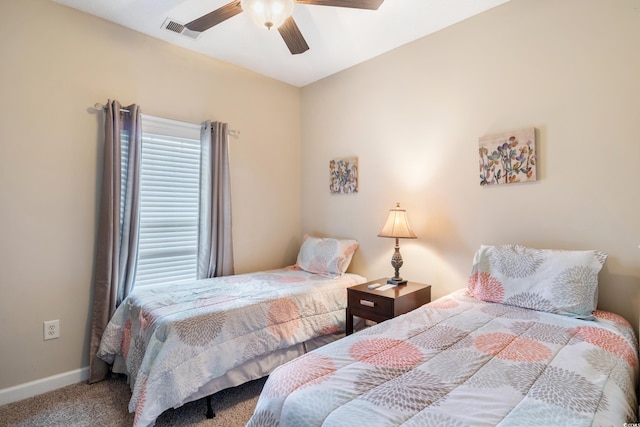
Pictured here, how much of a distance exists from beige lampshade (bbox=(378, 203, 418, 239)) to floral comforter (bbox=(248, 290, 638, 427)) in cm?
97

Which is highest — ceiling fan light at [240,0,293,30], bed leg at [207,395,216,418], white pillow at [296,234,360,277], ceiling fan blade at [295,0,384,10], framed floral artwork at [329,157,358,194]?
ceiling fan blade at [295,0,384,10]

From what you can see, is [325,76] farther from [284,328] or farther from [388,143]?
[284,328]

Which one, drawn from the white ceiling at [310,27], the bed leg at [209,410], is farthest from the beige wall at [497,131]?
the bed leg at [209,410]

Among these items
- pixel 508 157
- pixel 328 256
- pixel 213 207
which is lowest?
pixel 328 256

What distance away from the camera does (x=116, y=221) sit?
2396 mm

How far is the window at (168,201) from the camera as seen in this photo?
8.77ft

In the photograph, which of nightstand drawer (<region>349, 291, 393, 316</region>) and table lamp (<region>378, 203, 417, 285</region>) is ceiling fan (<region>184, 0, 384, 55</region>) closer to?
table lamp (<region>378, 203, 417, 285</region>)

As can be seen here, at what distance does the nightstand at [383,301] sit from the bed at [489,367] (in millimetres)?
390

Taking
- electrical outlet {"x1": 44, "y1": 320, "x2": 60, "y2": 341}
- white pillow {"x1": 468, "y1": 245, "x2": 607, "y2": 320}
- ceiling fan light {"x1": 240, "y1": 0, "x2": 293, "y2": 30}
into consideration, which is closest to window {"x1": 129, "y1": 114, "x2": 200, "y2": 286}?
electrical outlet {"x1": 44, "y1": 320, "x2": 60, "y2": 341}

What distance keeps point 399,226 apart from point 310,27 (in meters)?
1.66

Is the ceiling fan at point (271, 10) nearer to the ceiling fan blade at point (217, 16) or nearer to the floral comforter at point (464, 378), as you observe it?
the ceiling fan blade at point (217, 16)

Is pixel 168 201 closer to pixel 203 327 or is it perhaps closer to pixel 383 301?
pixel 203 327

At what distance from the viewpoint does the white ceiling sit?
228cm

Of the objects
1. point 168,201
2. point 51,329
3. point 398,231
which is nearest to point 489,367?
point 398,231
